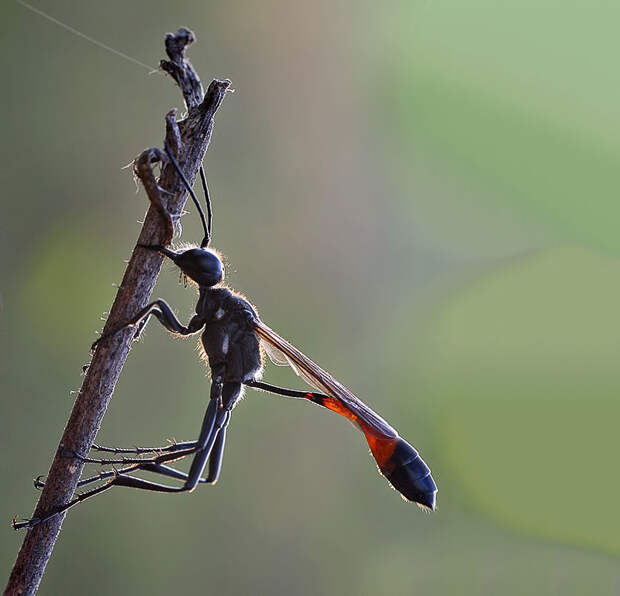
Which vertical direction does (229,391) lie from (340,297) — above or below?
below

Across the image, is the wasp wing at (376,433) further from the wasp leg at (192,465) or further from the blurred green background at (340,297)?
the blurred green background at (340,297)

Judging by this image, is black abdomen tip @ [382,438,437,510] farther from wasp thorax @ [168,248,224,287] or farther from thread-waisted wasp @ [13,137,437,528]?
wasp thorax @ [168,248,224,287]

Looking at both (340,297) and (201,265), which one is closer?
(201,265)

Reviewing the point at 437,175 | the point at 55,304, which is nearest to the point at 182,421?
the point at 55,304

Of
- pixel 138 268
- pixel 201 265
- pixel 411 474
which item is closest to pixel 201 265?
pixel 201 265

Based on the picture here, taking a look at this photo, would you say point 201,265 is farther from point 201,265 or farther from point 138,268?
point 138,268
